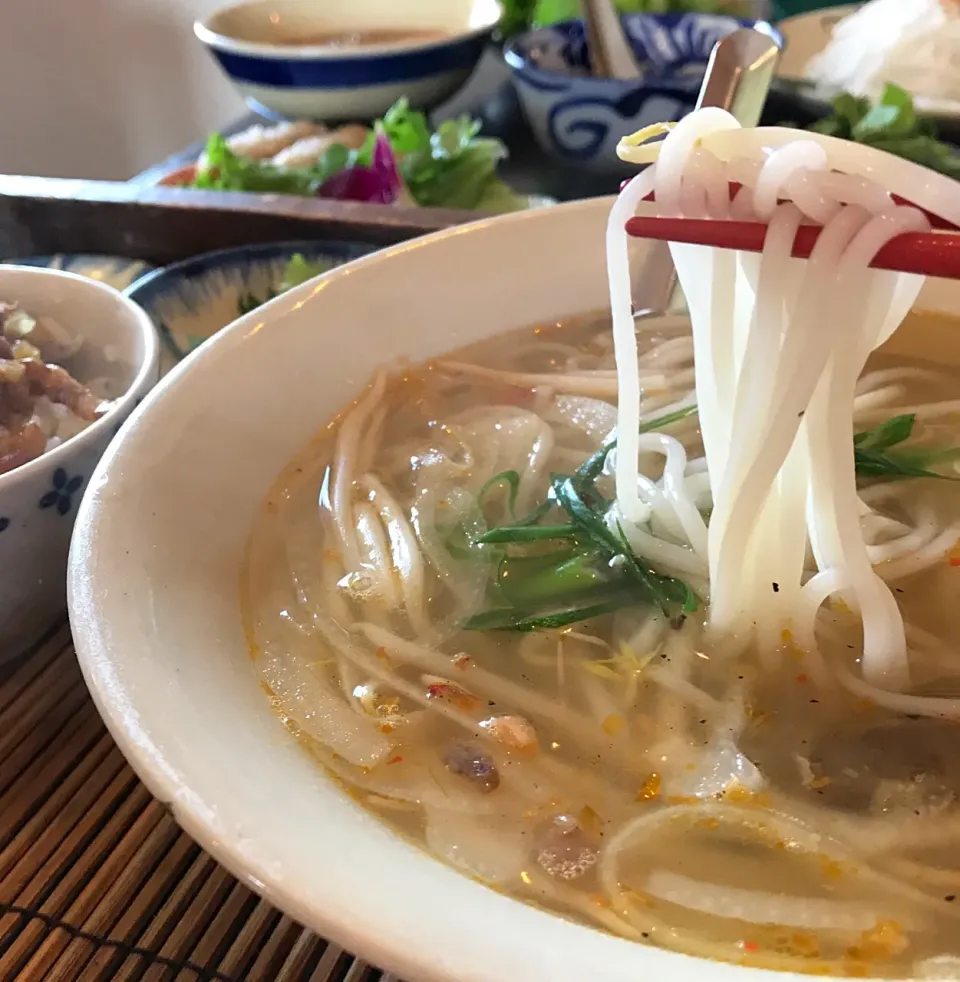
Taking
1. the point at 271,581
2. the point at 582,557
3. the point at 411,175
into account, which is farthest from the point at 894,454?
the point at 411,175

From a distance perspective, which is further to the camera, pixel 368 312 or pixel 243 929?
pixel 368 312

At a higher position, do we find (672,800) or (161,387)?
(161,387)

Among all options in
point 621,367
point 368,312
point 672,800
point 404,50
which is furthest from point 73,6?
point 672,800

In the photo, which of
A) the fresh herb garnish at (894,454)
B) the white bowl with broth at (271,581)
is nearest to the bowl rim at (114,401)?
the white bowl with broth at (271,581)

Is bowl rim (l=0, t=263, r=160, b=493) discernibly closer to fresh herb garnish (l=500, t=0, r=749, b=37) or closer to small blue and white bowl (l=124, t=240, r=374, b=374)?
small blue and white bowl (l=124, t=240, r=374, b=374)

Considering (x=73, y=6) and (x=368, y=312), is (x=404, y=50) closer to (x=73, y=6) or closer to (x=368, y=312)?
(x=368, y=312)

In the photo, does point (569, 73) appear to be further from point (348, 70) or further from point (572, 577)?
point (572, 577)
